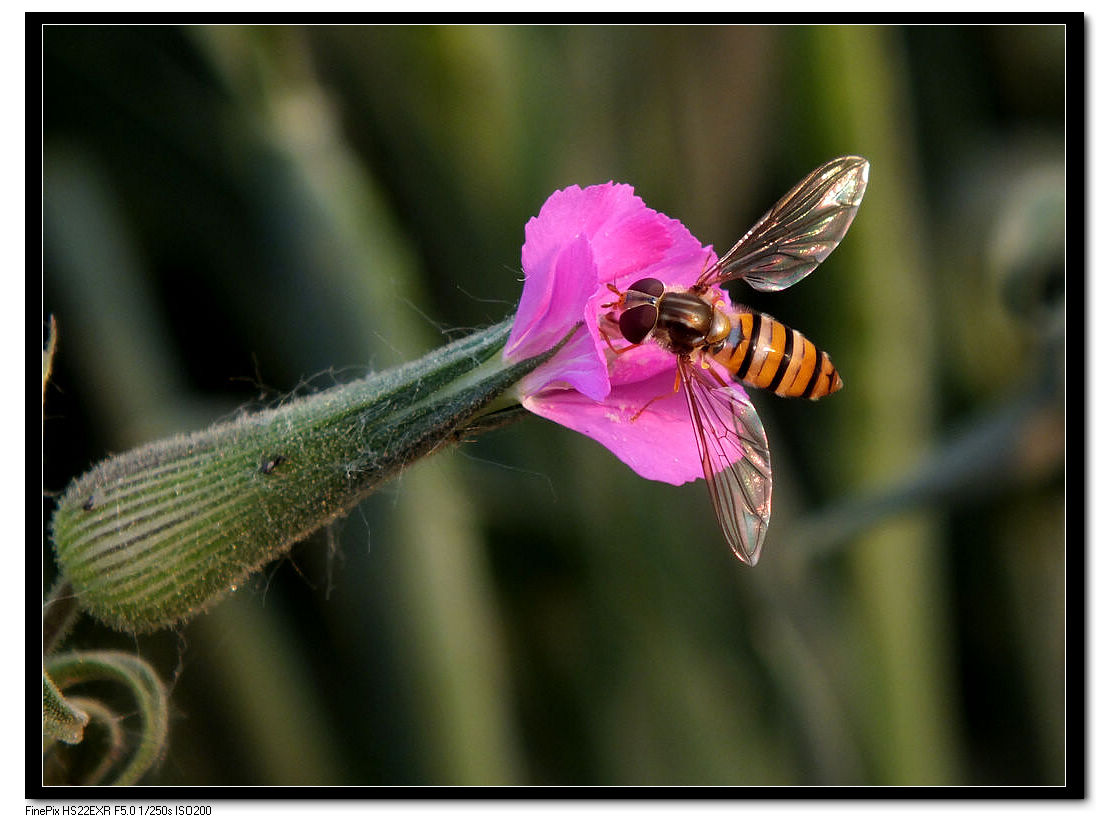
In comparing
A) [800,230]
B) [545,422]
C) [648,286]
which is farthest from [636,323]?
[545,422]

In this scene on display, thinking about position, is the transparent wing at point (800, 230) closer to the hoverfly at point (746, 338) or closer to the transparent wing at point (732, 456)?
the hoverfly at point (746, 338)

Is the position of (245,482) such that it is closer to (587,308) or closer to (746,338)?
(587,308)

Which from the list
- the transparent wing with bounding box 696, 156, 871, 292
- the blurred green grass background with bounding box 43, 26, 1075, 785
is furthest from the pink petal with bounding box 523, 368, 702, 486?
the blurred green grass background with bounding box 43, 26, 1075, 785

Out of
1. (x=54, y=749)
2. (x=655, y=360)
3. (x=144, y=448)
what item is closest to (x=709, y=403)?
(x=655, y=360)

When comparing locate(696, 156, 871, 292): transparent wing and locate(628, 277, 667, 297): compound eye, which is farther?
locate(696, 156, 871, 292): transparent wing

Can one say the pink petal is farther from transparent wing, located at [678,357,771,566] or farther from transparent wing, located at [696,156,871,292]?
transparent wing, located at [696,156,871,292]

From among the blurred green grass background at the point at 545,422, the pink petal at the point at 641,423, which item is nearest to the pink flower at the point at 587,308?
the pink petal at the point at 641,423
